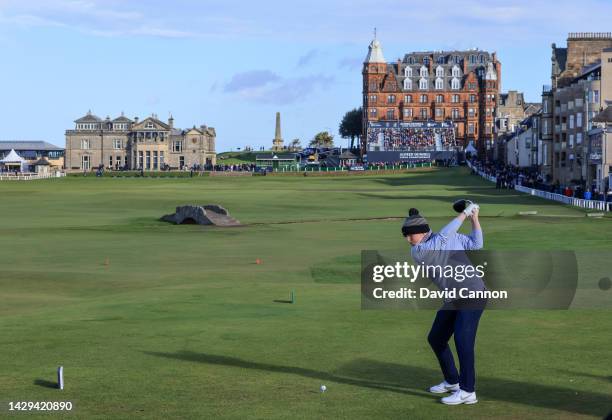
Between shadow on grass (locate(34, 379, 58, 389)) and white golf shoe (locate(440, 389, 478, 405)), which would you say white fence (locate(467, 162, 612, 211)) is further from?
shadow on grass (locate(34, 379, 58, 389))

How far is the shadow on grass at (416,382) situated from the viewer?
45.4 feet

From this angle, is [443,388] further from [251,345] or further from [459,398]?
[251,345]

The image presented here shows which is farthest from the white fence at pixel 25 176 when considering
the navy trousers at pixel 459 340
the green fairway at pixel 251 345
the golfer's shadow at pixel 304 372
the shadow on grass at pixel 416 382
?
the navy trousers at pixel 459 340

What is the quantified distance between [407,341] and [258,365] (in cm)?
313

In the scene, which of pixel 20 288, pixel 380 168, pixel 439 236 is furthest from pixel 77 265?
pixel 380 168

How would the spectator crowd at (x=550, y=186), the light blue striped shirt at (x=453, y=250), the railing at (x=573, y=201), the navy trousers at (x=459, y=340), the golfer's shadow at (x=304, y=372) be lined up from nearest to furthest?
the light blue striped shirt at (x=453, y=250) < the navy trousers at (x=459, y=340) < the golfer's shadow at (x=304, y=372) < the railing at (x=573, y=201) < the spectator crowd at (x=550, y=186)

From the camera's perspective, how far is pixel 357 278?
32.6 meters

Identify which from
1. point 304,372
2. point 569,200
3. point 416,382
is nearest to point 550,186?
point 569,200

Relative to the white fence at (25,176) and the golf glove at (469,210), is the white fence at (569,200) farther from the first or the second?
the white fence at (25,176)

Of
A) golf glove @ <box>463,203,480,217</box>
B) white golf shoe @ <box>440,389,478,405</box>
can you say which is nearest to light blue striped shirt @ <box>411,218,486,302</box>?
golf glove @ <box>463,203,480,217</box>

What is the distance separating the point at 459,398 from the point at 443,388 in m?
0.55

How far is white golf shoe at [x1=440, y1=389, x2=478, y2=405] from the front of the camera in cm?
1386

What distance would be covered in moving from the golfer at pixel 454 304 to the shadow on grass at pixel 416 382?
0.50 metres

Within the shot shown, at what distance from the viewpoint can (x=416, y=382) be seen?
1533cm
